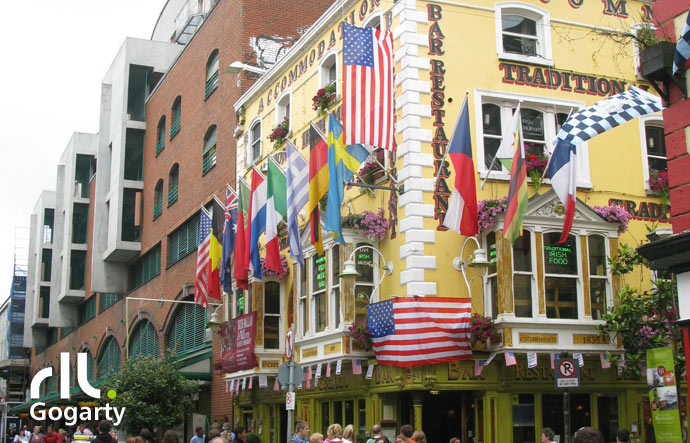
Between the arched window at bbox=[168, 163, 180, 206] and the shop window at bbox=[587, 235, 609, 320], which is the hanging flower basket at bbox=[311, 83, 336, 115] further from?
the arched window at bbox=[168, 163, 180, 206]

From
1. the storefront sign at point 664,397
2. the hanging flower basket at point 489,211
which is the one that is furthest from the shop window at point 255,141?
the storefront sign at point 664,397

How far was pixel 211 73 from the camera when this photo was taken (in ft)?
114

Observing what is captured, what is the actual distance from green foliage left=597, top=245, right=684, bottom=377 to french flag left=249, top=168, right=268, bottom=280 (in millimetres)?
8781

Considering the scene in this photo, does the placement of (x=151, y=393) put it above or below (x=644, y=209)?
below

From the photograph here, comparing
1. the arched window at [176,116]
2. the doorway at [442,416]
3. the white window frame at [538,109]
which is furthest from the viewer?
the arched window at [176,116]

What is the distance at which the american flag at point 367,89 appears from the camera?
62.4ft

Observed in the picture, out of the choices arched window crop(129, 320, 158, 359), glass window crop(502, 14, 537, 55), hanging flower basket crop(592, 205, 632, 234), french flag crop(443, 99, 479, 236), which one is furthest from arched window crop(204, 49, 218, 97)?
hanging flower basket crop(592, 205, 632, 234)

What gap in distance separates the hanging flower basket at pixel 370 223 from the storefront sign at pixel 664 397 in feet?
25.3

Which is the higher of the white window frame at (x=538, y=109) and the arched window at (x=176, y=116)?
the arched window at (x=176, y=116)

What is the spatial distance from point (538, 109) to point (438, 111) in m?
2.60

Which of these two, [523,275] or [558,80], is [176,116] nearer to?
[558,80]

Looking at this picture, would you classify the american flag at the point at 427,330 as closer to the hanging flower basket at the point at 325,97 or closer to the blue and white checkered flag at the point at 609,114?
the blue and white checkered flag at the point at 609,114

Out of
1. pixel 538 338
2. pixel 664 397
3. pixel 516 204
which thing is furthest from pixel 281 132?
pixel 664 397

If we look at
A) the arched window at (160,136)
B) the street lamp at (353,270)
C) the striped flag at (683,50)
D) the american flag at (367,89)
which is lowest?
the street lamp at (353,270)
